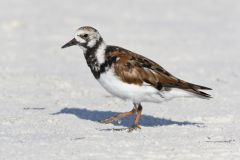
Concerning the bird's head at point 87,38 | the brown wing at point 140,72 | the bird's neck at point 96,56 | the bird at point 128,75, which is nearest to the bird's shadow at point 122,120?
the bird at point 128,75

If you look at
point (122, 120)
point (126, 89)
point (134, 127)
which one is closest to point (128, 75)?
point (126, 89)

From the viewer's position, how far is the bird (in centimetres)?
1129

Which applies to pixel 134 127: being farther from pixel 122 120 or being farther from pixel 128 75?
pixel 122 120

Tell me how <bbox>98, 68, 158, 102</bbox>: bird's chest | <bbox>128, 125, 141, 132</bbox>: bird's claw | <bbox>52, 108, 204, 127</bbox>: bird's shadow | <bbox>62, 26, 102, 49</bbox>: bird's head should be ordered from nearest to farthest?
<bbox>98, 68, 158, 102</bbox>: bird's chest
<bbox>128, 125, 141, 132</bbox>: bird's claw
<bbox>62, 26, 102, 49</bbox>: bird's head
<bbox>52, 108, 204, 127</bbox>: bird's shadow

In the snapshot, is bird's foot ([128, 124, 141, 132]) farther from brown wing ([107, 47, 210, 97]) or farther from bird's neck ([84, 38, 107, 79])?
bird's neck ([84, 38, 107, 79])

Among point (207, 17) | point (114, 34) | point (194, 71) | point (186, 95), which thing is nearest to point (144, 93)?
point (186, 95)

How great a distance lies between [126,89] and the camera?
11.3m

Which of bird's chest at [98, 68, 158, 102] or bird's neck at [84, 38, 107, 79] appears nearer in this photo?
bird's chest at [98, 68, 158, 102]

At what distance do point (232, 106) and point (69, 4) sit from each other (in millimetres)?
10298

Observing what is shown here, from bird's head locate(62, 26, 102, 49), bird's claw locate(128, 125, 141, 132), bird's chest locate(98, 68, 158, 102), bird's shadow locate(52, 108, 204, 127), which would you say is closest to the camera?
bird's chest locate(98, 68, 158, 102)

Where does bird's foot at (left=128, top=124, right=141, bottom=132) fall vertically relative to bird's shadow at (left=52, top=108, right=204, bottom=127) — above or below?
below

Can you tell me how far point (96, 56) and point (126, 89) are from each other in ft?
2.21

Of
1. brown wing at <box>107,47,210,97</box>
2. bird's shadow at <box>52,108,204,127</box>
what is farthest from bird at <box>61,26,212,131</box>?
bird's shadow at <box>52,108,204,127</box>

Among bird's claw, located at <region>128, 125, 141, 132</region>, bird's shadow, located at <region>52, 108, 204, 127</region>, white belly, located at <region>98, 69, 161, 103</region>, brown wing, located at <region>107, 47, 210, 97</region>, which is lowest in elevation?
bird's claw, located at <region>128, 125, 141, 132</region>
